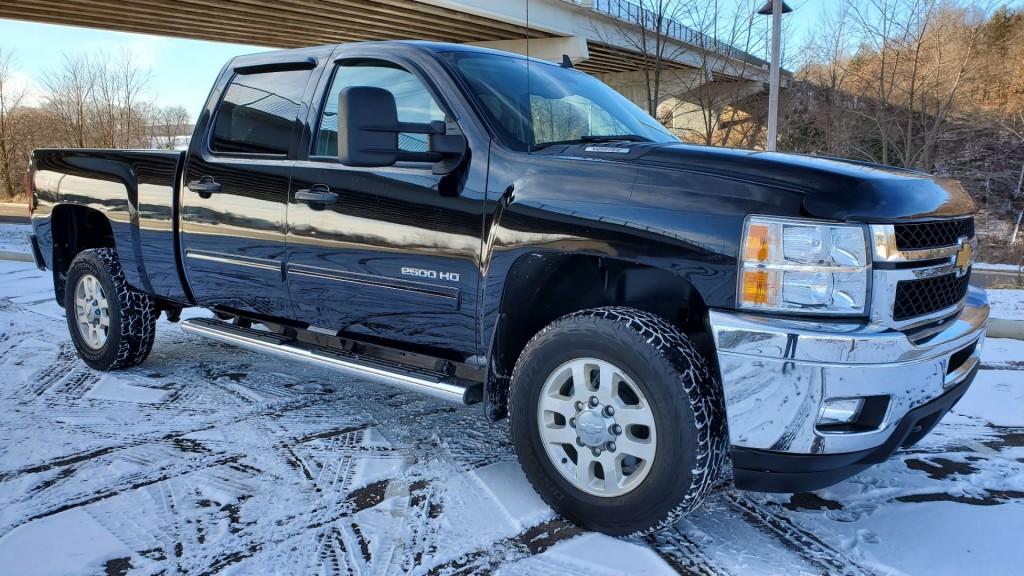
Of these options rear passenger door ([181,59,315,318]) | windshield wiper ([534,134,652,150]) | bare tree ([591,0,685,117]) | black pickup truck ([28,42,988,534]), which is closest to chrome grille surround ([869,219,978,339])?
black pickup truck ([28,42,988,534])

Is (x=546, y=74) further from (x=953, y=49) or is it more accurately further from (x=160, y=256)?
(x=953, y=49)

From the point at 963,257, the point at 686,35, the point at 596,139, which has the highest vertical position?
the point at 686,35

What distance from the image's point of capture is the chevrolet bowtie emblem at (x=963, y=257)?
2.81m

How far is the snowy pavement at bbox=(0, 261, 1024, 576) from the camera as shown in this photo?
257cm

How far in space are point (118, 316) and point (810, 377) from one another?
423cm

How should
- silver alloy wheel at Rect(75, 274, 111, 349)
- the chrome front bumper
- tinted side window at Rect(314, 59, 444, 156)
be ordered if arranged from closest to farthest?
the chrome front bumper, tinted side window at Rect(314, 59, 444, 156), silver alloy wheel at Rect(75, 274, 111, 349)

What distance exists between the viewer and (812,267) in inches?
91.9

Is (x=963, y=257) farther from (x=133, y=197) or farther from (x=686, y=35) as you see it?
(x=686, y=35)

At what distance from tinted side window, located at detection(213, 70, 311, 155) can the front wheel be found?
1980 millimetres

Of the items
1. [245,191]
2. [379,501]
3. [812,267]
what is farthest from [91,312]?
[812,267]

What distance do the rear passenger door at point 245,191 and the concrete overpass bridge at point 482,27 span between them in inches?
474

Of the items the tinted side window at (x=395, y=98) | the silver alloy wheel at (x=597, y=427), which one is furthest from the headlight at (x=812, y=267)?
the tinted side window at (x=395, y=98)

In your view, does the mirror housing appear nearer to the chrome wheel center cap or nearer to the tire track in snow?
the chrome wheel center cap

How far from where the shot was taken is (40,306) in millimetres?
7293
